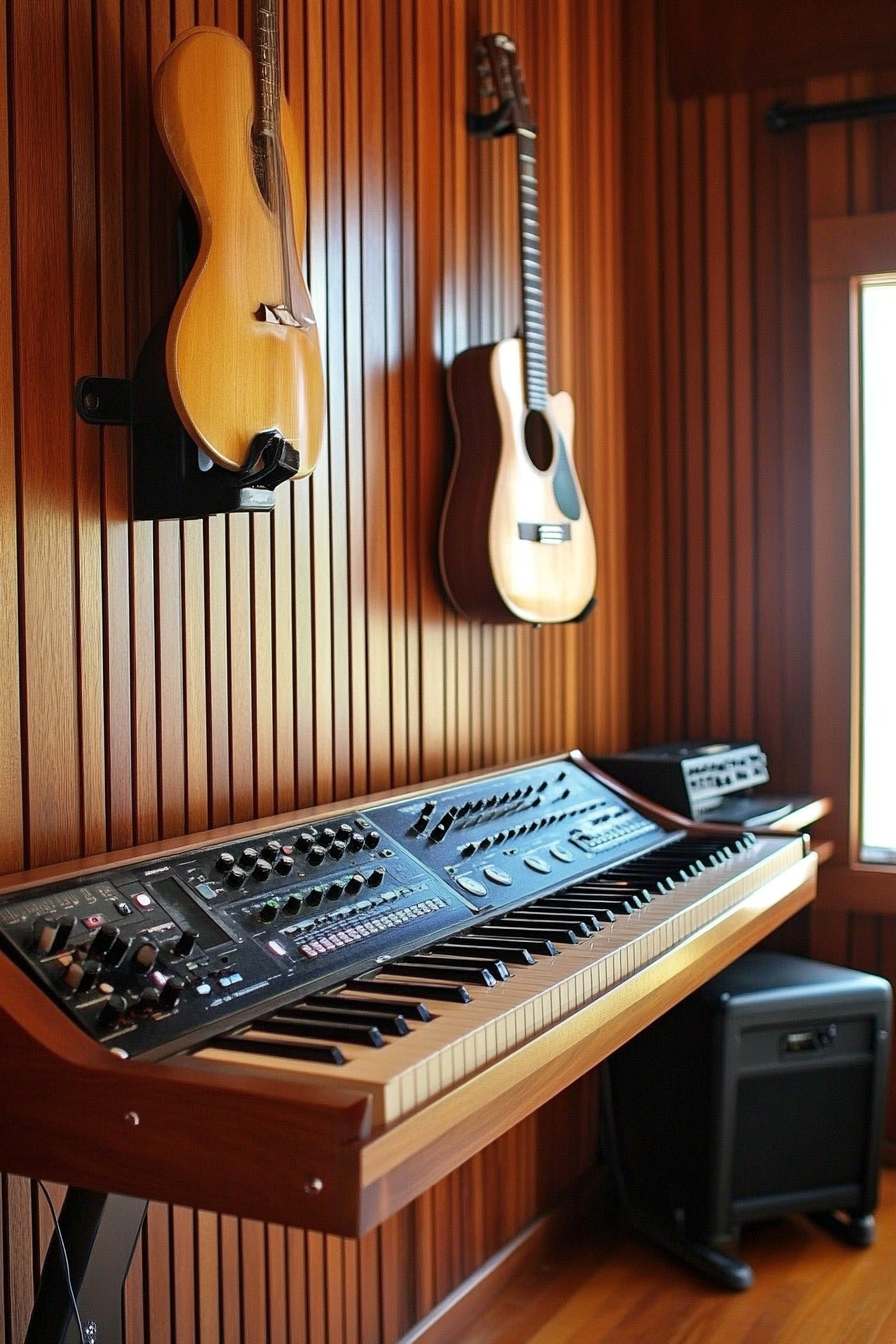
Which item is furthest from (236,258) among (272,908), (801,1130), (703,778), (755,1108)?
(801,1130)

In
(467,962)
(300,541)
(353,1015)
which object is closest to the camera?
(353,1015)

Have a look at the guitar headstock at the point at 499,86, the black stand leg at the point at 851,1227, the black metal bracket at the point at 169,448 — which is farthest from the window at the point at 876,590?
the black metal bracket at the point at 169,448

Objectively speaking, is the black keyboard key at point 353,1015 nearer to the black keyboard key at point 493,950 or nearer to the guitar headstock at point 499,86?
the black keyboard key at point 493,950

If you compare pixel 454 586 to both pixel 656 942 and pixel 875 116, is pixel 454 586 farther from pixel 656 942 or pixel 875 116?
pixel 875 116

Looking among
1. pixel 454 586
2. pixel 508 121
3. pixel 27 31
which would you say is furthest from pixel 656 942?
pixel 508 121

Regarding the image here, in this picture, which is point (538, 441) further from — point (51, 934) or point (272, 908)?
point (51, 934)

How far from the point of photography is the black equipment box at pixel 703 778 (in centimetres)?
309

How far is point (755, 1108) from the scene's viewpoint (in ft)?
10.1

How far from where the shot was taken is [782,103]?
11.9ft

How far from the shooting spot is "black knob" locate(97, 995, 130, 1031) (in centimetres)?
143

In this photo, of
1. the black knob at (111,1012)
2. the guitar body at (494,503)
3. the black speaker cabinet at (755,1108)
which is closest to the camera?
the black knob at (111,1012)

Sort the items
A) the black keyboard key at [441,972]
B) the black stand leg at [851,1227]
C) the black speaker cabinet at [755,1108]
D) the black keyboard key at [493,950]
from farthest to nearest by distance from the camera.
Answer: the black stand leg at [851,1227]
the black speaker cabinet at [755,1108]
the black keyboard key at [493,950]
the black keyboard key at [441,972]

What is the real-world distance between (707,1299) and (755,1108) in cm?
40

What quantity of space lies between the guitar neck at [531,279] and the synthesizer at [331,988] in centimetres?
93
